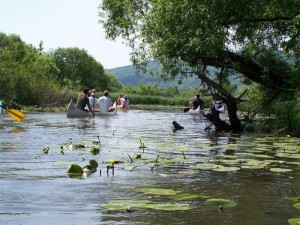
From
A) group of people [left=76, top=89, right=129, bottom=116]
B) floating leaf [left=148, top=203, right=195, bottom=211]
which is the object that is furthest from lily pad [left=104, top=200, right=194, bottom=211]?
group of people [left=76, top=89, right=129, bottom=116]

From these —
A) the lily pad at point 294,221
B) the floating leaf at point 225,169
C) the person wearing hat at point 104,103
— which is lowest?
the floating leaf at point 225,169

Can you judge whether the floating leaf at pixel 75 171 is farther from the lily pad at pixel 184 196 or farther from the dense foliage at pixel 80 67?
the dense foliage at pixel 80 67

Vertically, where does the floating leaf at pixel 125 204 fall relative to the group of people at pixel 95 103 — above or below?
below

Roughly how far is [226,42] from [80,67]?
97.8 m

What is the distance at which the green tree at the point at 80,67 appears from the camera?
10856 cm

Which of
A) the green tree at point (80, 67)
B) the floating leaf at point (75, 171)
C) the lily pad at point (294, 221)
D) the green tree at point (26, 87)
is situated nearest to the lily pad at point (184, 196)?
the lily pad at point (294, 221)

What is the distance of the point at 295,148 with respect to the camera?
10.2 metres

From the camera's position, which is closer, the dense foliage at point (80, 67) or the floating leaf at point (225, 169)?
the floating leaf at point (225, 169)

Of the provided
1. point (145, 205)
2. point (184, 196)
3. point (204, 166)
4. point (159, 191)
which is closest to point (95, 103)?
point (204, 166)

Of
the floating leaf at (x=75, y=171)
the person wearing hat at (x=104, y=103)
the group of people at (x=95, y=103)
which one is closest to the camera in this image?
the floating leaf at (x=75, y=171)

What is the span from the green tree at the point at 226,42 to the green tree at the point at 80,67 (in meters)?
89.3

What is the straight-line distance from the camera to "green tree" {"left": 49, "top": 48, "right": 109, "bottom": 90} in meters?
109

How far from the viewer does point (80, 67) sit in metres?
112

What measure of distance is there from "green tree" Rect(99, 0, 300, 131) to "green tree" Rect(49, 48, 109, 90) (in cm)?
8931
